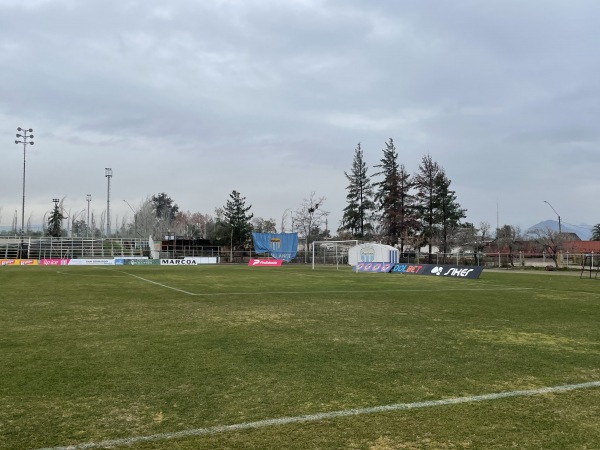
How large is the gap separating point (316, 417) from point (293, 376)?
5.08 feet

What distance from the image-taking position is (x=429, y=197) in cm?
6681

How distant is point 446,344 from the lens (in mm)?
8258

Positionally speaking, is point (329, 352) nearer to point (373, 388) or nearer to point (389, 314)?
point (373, 388)

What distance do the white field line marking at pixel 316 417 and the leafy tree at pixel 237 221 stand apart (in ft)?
252

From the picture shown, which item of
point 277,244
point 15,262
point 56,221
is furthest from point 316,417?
point 56,221

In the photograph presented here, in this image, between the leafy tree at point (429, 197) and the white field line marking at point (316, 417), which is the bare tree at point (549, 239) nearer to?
the leafy tree at point (429, 197)

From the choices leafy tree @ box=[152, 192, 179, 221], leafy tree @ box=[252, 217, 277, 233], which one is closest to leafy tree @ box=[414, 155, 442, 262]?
leafy tree @ box=[252, 217, 277, 233]

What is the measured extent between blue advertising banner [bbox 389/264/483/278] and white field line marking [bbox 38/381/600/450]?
25.3 metres

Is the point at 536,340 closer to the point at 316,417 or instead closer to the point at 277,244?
the point at 316,417

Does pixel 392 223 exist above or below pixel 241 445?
above

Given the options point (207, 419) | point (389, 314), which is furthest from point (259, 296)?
point (207, 419)

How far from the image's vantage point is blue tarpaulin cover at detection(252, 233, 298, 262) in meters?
70.0

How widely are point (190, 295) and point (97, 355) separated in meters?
10.5

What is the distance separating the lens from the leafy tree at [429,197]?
67000mm
